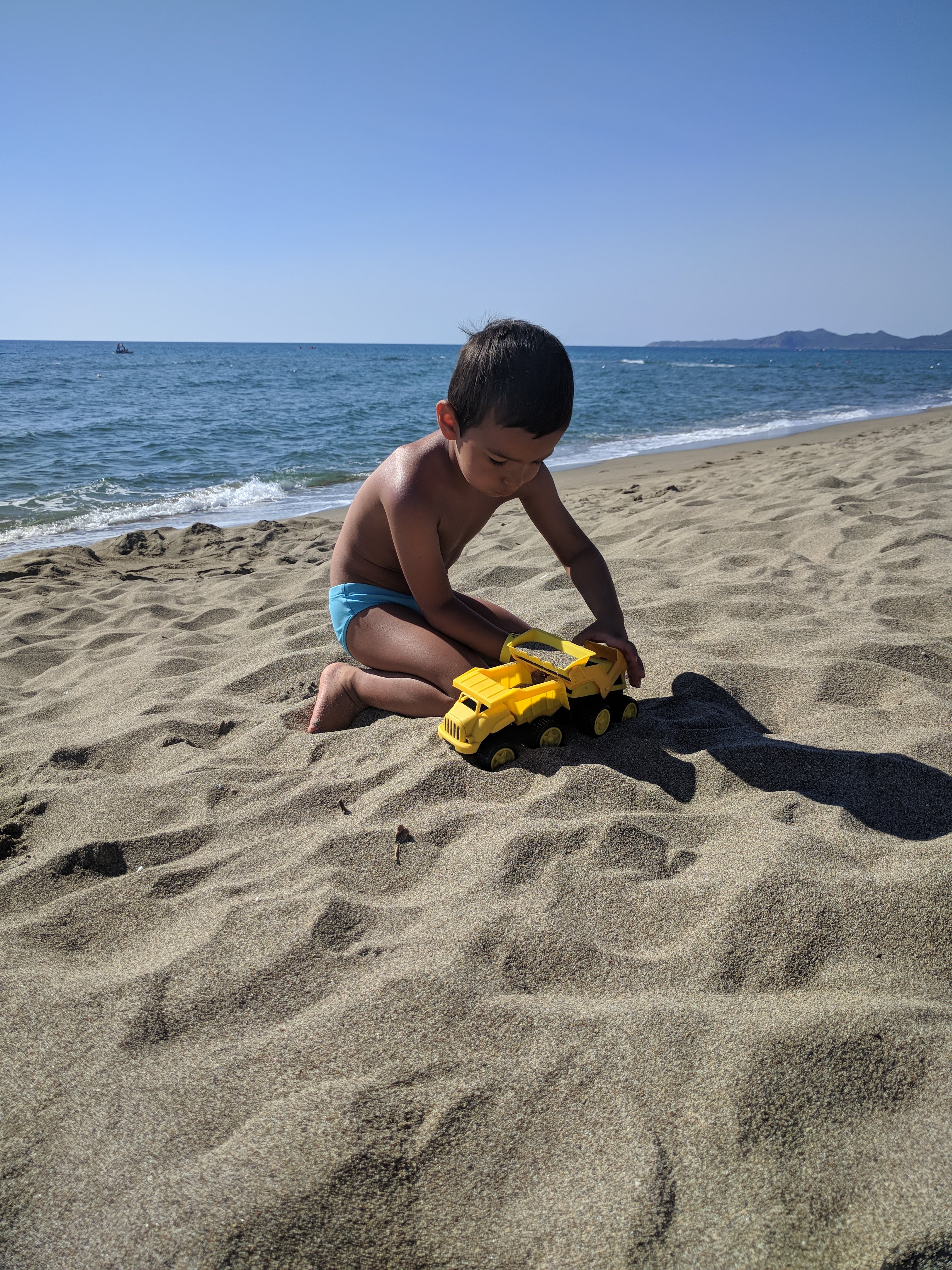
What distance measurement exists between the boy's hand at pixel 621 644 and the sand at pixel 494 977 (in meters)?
0.14

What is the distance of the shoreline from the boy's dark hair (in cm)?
453

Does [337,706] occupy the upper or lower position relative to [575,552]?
lower

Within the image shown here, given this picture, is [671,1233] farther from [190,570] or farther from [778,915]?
[190,570]

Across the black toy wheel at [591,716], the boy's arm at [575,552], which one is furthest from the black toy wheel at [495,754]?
the boy's arm at [575,552]

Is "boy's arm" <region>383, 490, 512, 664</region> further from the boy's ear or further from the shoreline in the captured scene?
the shoreline

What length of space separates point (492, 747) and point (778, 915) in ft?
2.56

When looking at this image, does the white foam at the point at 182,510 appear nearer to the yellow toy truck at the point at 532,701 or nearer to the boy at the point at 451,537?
the boy at the point at 451,537

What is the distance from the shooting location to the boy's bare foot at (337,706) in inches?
94.3

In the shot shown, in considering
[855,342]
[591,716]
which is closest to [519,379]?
[591,716]

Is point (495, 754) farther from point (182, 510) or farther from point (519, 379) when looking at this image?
point (182, 510)

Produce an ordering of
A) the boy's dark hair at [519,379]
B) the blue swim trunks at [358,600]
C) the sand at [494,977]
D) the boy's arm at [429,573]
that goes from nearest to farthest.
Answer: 1. the sand at [494,977]
2. the boy's dark hair at [519,379]
3. the boy's arm at [429,573]
4. the blue swim trunks at [358,600]

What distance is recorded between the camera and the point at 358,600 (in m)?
2.66

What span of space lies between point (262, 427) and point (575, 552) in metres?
12.1

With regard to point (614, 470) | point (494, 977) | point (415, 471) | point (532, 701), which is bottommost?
point (494, 977)
